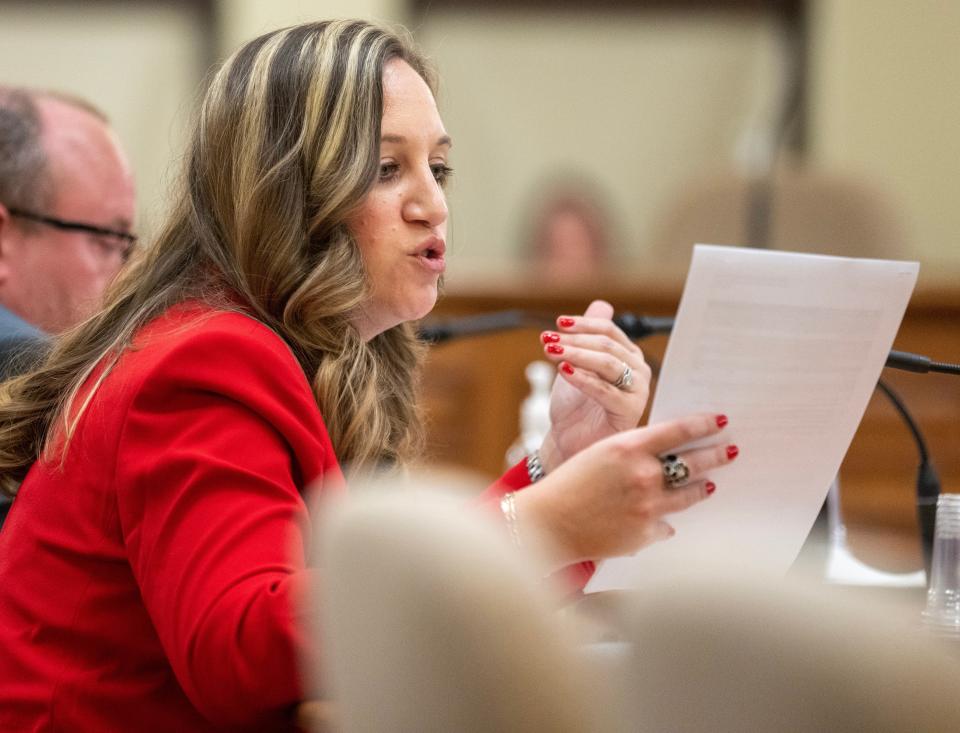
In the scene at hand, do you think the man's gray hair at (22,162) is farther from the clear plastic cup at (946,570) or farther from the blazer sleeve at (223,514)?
the clear plastic cup at (946,570)

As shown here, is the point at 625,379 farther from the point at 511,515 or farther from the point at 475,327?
the point at 475,327

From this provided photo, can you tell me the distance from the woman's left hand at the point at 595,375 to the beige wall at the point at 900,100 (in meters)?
4.65

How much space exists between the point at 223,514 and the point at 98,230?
143cm

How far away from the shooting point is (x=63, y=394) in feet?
4.51

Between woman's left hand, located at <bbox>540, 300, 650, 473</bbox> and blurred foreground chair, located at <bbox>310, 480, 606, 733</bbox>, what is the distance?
621 millimetres

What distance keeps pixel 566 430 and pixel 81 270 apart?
113 centimetres

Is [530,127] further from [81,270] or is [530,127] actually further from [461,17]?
[81,270]

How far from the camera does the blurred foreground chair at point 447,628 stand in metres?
0.72

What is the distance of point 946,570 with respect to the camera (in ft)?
4.57

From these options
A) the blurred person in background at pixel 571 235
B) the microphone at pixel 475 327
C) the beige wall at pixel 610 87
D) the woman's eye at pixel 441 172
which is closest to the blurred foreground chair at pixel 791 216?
the blurred person in background at pixel 571 235

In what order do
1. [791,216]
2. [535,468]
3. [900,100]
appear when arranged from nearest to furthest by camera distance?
[535,468], [791,216], [900,100]

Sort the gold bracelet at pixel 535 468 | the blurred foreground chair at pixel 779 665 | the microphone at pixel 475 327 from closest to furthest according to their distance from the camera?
the blurred foreground chair at pixel 779 665 → the gold bracelet at pixel 535 468 → the microphone at pixel 475 327

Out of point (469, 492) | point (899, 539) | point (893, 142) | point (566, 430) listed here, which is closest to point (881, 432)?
point (899, 539)

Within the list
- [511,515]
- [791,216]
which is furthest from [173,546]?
[791,216]
